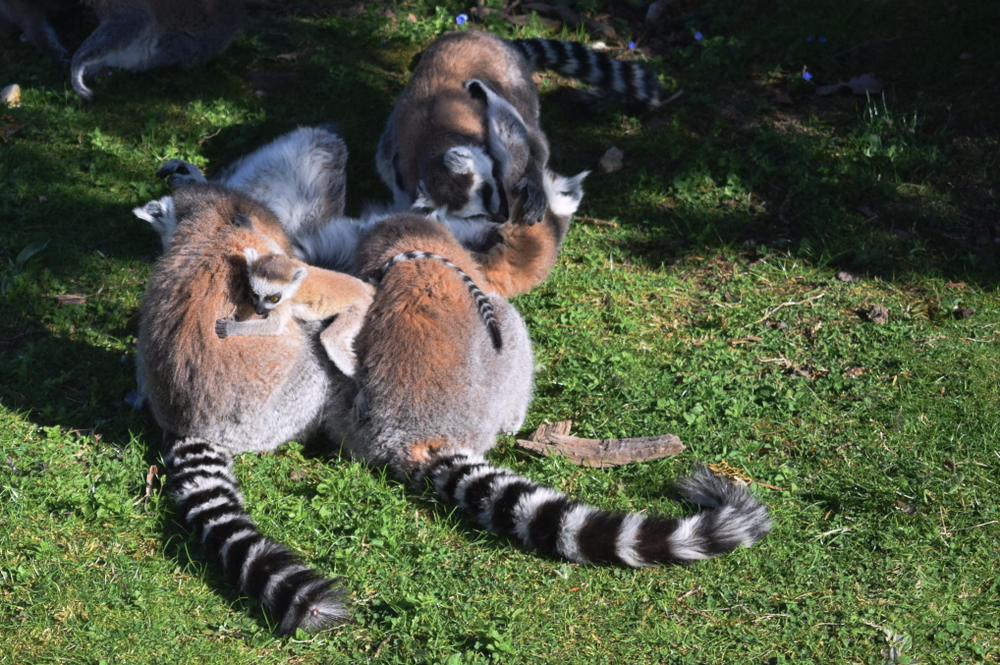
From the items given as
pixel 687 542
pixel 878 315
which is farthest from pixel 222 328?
pixel 878 315

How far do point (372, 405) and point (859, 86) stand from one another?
17.8ft

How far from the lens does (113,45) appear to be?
23.8ft

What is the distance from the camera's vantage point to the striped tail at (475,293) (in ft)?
13.6

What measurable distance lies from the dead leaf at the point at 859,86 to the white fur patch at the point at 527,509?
16.9 ft

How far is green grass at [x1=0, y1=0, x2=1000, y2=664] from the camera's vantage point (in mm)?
3445

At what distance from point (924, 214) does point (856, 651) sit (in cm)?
381

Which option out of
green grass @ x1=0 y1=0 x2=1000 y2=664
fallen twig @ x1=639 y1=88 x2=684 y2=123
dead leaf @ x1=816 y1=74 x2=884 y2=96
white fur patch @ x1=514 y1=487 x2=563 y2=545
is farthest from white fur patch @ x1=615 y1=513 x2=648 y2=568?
dead leaf @ x1=816 y1=74 x2=884 y2=96

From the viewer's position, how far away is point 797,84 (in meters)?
7.23

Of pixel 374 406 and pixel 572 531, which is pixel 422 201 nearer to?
pixel 374 406

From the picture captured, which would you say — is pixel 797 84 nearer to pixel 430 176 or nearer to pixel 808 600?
pixel 430 176

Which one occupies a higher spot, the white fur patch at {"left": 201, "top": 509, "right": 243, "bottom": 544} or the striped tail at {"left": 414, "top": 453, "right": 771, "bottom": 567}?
the striped tail at {"left": 414, "top": 453, "right": 771, "bottom": 567}

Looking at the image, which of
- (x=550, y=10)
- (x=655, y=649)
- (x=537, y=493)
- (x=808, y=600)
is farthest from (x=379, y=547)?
(x=550, y=10)

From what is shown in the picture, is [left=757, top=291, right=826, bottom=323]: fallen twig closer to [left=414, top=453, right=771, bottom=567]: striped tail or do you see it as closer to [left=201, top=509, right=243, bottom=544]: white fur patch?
[left=414, top=453, right=771, bottom=567]: striped tail

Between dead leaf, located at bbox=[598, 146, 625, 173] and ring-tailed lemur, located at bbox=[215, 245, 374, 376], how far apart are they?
3.10 m
